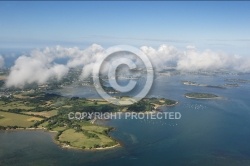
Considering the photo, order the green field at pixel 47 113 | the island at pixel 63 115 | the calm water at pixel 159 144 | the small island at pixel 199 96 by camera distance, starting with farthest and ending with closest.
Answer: the small island at pixel 199 96 → the green field at pixel 47 113 → the island at pixel 63 115 → the calm water at pixel 159 144

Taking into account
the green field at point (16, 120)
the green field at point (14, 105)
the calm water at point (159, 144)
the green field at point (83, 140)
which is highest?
the green field at point (14, 105)

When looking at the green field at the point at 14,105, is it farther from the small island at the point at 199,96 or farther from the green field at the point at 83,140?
the small island at the point at 199,96

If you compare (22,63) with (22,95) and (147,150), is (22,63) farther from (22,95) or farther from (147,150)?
(147,150)

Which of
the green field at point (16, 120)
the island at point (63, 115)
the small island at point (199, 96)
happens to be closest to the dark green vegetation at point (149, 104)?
the island at point (63, 115)

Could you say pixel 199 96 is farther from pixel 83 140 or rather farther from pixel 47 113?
pixel 83 140

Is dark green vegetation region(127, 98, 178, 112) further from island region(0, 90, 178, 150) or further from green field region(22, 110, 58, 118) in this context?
green field region(22, 110, 58, 118)

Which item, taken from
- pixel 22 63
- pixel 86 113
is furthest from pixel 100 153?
pixel 22 63
